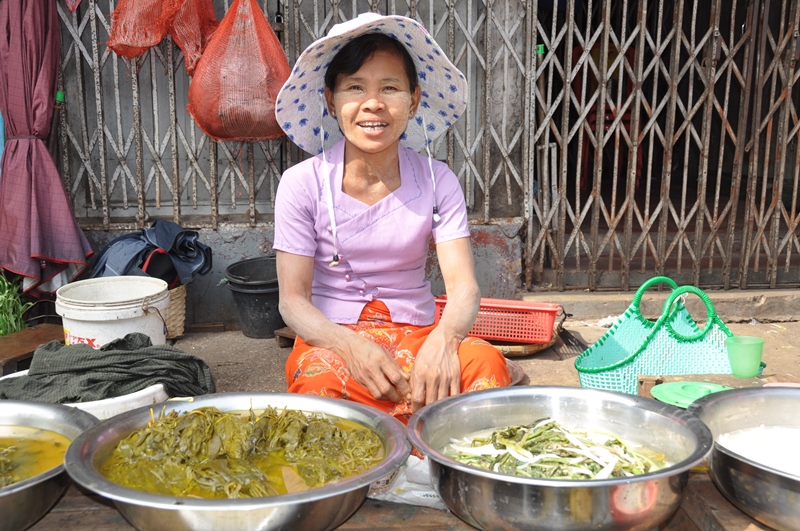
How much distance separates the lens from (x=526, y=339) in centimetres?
433

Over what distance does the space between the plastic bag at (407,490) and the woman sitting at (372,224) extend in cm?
54

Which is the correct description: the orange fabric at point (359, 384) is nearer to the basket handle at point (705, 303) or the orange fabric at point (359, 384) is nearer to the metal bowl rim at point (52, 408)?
the metal bowl rim at point (52, 408)

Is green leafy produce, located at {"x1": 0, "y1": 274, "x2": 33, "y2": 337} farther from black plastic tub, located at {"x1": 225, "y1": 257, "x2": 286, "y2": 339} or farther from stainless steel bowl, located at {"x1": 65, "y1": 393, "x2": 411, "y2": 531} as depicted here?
stainless steel bowl, located at {"x1": 65, "y1": 393, "x2": 411, "y2": 531}

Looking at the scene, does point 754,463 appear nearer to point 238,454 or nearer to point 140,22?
point 238,454

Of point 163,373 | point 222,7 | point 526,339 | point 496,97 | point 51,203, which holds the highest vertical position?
point 222,7

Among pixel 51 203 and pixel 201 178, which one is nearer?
pixel 51 203

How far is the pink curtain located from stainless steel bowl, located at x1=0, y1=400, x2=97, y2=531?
3020 millimetres

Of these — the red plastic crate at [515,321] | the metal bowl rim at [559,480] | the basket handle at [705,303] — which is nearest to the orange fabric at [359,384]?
the metal bowl rim at [559,480]

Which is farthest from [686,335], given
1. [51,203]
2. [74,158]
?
[74,158]

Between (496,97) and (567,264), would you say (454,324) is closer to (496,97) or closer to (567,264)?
(496,97)

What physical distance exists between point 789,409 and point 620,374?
4.85 ft

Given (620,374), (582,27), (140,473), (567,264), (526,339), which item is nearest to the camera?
(140,473)

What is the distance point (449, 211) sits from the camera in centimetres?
253

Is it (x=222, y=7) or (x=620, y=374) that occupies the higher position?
(x=222, y=7)
